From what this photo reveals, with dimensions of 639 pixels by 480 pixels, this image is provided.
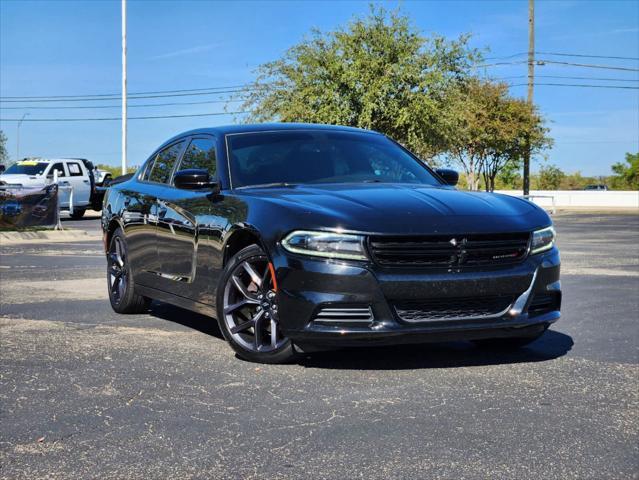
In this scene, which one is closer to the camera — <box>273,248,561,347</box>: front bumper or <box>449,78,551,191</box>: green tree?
<box>273,248,561,347</box>: front bumper

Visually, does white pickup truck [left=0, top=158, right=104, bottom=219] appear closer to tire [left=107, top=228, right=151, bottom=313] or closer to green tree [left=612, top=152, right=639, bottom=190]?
tire [left=107, top=228, right=151, bottom=313]

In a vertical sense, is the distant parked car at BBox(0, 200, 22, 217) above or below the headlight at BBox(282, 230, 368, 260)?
below

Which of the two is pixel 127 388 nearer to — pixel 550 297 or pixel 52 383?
pixel 52 383

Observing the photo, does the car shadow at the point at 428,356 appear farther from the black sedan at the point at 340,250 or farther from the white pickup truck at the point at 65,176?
the white pickup truck at the point at 65,176

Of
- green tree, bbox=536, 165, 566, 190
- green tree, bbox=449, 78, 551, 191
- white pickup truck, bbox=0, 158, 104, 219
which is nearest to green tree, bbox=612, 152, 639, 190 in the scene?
green tree, bbox=536, 165, 566, 190

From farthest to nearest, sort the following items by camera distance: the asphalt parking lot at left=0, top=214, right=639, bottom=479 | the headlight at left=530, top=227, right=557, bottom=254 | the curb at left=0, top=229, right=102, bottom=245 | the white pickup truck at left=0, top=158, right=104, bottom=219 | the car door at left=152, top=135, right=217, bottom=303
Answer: the white pickup truck at left=0, top=158, right=104, bottom=219 < the curb at left=0, top=229, right=102, bottom=245 < the car door at left=152, top=135, right=217, bottom=303 < the headlight at left=530, top=227, right=557, bottom=254 < the asphalt parking lot at left=0, top=214, right=639, bottom=479

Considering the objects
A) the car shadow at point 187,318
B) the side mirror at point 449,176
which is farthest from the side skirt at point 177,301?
the side mirror at point 449,176

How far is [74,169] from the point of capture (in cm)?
3306

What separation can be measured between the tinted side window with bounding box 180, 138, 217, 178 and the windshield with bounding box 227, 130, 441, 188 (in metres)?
0.18

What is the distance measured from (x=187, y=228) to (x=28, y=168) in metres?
27.0

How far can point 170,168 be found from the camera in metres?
7.86

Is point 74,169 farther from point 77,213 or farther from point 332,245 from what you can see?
point 332,245

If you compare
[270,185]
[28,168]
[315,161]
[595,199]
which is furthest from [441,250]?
[595,199]

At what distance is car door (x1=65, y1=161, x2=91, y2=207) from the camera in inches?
1283
